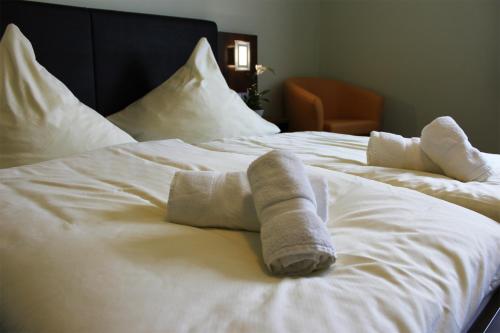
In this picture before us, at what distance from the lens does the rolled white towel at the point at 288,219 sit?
677 mm

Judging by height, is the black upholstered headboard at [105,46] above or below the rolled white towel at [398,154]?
above

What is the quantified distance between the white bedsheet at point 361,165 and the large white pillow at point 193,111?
0.22 m

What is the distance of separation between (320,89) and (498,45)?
152 centimetres

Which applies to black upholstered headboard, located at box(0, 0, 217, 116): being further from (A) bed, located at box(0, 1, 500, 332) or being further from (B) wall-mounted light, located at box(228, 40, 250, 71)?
(A) bed, located at box(0, 1, 500, 332)

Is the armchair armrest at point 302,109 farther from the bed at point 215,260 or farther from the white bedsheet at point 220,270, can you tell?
the white bedsheet at point 220,270

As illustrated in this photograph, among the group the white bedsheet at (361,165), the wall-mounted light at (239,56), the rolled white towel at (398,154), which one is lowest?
the white bedsheet at (361,165)

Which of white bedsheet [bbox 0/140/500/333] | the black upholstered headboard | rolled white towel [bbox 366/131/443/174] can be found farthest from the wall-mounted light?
white bedsheet [bbox 0/140/500/333]

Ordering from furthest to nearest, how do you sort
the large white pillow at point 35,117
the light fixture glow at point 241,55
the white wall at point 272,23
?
the light fixture glow at point 241,55
the white wall at point 272,23
the large white pillow at point 35,117

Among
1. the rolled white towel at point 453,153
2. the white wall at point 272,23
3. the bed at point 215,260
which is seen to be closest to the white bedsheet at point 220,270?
the bed at point 215,260

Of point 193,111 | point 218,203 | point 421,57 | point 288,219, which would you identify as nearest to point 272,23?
point 421,57

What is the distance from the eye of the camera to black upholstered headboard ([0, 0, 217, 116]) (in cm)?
207

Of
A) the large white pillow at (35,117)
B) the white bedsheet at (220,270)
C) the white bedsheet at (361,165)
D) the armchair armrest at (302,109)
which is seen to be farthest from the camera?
the armchair armrest at (302,109)

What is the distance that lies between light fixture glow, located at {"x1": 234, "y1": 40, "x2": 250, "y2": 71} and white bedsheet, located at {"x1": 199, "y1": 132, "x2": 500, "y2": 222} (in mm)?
1038

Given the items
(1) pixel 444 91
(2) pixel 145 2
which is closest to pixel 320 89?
(1) pixel 444 91
